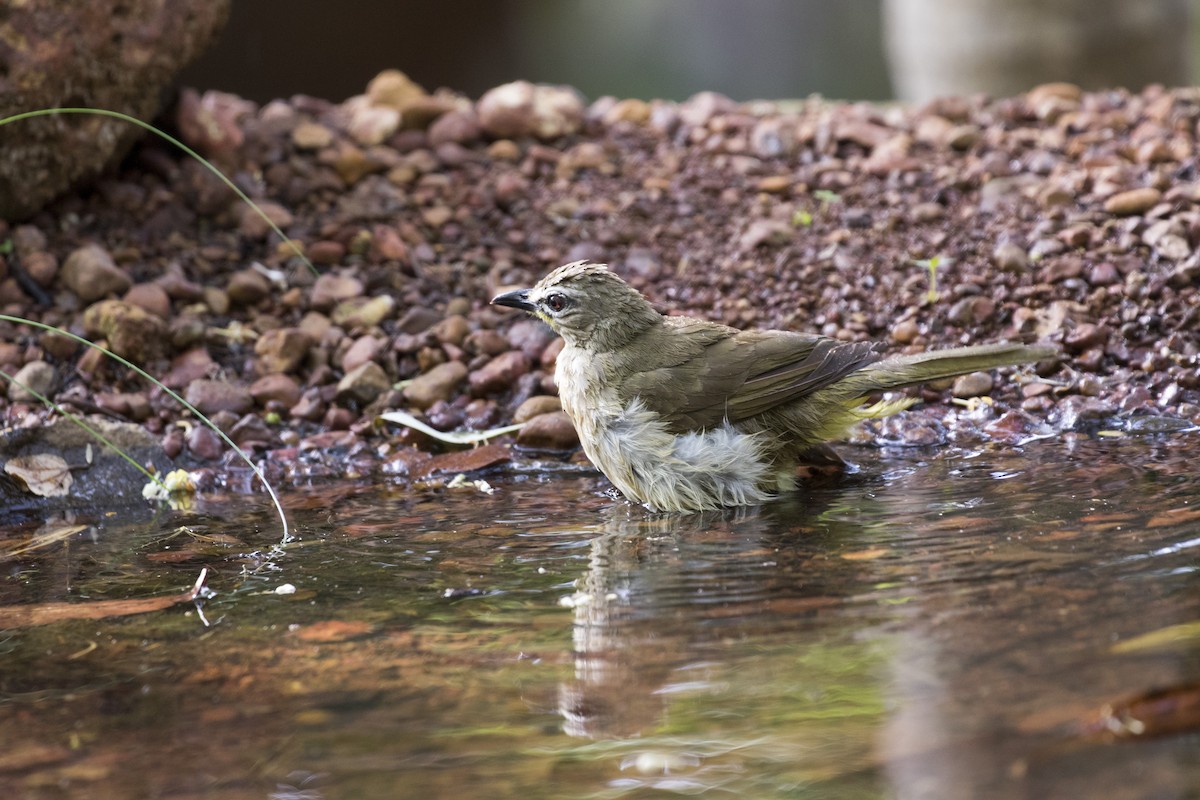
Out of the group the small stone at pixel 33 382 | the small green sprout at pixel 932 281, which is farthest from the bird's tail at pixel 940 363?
the small stone at pixel 33 382

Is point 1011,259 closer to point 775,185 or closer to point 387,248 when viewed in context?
point 775,185

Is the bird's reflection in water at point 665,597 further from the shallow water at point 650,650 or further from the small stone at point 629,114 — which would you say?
the small stone at point 629,114

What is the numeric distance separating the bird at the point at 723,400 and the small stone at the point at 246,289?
2.14 meters

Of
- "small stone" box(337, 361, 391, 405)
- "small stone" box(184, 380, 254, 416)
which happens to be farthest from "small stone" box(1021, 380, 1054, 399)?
"small stone" box(184, 380, 254, 416)

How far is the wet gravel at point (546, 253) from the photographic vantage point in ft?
18.2

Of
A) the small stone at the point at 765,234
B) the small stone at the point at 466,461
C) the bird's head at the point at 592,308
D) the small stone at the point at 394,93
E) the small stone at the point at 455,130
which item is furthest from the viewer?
the small stone at the point at 394,93

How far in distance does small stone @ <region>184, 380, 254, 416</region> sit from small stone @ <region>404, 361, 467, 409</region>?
2.47 ft

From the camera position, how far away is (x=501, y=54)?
13.4m

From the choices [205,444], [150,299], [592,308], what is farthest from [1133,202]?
[150,299]

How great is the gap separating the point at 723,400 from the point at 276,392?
223 centimetres

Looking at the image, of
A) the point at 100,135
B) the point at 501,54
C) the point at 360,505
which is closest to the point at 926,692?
the point at 360,505

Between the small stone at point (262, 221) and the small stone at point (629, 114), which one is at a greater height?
the small stone at point (629, 114)

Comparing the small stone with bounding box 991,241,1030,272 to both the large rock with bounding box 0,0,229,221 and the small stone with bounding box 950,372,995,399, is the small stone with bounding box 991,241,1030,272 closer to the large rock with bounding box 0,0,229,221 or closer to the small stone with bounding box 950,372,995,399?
the small stone with bounding box 950,372,995,399

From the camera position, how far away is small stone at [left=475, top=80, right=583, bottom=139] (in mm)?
7812
